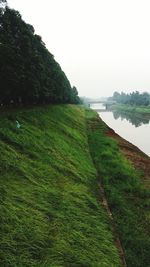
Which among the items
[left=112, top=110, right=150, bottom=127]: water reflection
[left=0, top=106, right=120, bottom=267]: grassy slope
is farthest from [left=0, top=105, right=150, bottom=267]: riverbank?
[left=112, top=110, right=150, bottom=127]: water reflection

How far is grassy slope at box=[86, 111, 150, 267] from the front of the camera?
884 cm

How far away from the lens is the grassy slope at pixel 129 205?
348 inches

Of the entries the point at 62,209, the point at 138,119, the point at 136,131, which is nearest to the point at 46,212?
the point at 62,209

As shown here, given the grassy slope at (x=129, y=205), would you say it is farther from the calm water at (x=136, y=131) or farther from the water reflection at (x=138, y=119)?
the water reflection at (x=138, y=119)

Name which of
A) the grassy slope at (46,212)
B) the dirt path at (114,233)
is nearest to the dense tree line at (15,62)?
the grassy slope at (46,212)

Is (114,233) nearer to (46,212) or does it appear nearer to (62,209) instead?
(62,209)

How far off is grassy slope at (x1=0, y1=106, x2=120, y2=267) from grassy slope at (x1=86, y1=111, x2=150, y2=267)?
591 mm

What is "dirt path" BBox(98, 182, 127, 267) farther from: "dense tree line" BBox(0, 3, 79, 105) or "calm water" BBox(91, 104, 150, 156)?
"calm water" BBox(91, 104, 150, 156)

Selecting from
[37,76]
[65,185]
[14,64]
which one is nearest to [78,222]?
[65,185]

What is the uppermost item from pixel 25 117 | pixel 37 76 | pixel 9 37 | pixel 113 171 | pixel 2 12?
pixel 2 12

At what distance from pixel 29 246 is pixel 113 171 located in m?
9.82

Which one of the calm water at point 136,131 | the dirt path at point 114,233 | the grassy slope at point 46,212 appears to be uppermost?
the grassy slope at point 46,212

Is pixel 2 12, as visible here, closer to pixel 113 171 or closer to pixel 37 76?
pixel 37 76

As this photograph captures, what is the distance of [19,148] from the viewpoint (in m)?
13.3
